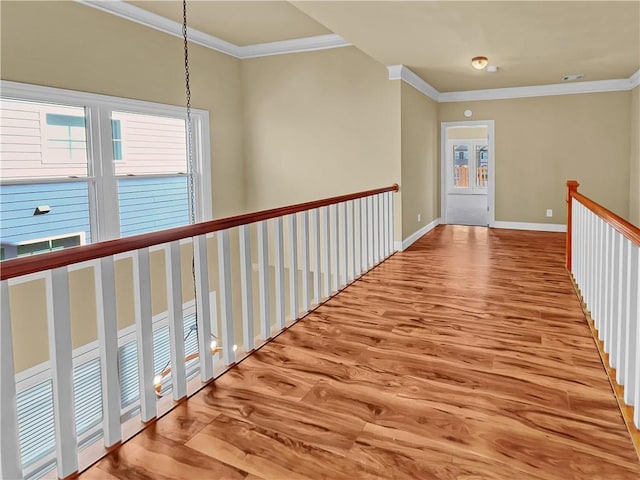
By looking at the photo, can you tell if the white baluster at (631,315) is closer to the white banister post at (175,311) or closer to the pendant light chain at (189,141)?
the white banister post at (175,311)

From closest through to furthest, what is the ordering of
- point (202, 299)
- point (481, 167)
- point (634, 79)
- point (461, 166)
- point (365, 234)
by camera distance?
point (202, 299) → point (365, 234) → point (634, 79) → point (481, 167) → point (461, 166)

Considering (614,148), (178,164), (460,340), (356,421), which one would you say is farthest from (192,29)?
(614,148)

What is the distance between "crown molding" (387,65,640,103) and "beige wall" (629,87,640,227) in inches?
8.4

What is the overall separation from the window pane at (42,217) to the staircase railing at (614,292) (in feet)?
14.2

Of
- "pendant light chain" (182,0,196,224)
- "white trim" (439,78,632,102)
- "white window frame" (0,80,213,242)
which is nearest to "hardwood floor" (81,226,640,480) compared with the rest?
"white window frame" (0,80,213,242)

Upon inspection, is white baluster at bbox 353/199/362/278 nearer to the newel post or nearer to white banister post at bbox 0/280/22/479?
the newel post

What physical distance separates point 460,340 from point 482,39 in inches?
121

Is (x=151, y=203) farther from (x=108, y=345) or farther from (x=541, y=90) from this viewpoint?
(x=541, y=90)

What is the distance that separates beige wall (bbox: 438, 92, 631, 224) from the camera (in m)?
7.20

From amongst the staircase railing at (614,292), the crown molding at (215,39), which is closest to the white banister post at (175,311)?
the staircase railing at (614,292)

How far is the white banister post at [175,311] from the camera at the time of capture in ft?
7.30

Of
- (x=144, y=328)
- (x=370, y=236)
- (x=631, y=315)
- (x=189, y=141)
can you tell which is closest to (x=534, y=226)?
(x=370, y=236)

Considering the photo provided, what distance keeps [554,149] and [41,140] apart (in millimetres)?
7025

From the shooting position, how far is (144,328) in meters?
2.10
